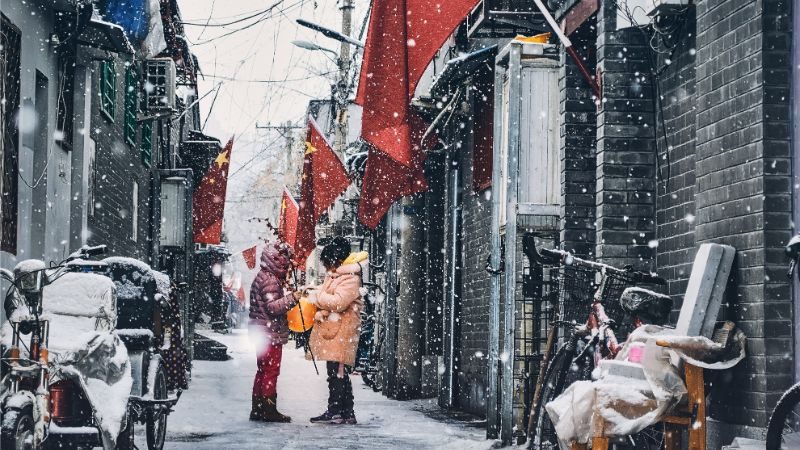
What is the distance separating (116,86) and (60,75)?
4745 mm

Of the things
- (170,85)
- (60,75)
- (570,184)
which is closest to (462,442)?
(570,184)

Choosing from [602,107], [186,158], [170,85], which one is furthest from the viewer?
[186,158]

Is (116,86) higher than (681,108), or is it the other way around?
(116,86)

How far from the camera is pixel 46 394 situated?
6.79 m

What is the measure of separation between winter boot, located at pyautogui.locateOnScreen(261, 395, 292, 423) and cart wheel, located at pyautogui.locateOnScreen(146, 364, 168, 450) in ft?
10.3

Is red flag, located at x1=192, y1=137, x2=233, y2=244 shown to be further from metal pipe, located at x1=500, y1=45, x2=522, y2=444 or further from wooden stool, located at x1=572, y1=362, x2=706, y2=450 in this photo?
wooden stool, located at x1=572, y1=362, x2=706, y2=450

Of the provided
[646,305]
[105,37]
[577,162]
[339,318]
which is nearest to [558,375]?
[646,305]

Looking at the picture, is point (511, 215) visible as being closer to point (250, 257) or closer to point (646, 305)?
point (646, 305)

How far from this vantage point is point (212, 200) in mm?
26469

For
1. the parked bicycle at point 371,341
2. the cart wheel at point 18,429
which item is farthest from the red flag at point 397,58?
the parked bicycle at point 371,341

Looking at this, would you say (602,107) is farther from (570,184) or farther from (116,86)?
(116,86)

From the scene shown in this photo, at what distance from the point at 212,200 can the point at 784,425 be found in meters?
22.1

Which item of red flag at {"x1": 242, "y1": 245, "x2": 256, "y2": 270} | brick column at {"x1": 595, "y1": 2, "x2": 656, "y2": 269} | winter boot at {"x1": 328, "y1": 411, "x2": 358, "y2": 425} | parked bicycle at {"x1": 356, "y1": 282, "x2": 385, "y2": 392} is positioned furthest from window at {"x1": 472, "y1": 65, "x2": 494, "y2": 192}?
red flag at {"x1": 242, "y1": 245, "x2": 256, "y2": 270}

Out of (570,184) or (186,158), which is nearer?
(570,184)
